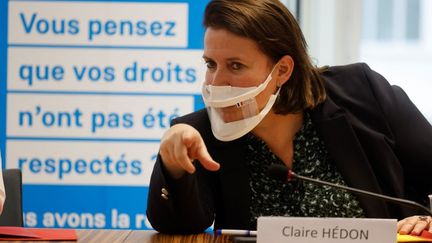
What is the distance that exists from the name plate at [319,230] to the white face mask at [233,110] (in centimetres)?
59

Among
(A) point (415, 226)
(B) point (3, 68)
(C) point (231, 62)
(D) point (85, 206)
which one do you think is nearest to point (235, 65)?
(C) point (231, 62)

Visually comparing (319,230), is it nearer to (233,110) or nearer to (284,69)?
(233,110)

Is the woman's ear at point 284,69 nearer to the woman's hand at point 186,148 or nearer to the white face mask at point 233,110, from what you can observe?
the white face mask at point 233,110

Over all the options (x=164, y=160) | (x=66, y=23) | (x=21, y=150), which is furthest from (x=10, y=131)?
(x=164, y=160)

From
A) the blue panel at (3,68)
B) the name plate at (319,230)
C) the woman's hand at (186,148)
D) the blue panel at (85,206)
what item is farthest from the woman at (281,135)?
the blue panel at (3,68)

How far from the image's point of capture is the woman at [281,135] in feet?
6.95

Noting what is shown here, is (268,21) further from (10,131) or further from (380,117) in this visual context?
(10,131)

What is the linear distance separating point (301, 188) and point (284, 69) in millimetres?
364

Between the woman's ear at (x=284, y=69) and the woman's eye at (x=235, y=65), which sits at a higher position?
the woman's eye at (x=235, y=65)

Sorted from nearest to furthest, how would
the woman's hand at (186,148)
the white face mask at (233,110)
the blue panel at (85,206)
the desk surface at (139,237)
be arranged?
Result: the woman's hand at (186,148) → the desk surface at (139,237) → the white face mask at (233,110) → the blue panel at (85,206)

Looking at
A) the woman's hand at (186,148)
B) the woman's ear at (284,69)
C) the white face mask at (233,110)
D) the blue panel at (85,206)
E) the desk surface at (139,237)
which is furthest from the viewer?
the blue panel at (85,206)

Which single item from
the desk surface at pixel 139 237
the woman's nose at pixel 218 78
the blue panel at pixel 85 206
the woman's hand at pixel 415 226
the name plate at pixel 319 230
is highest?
the woman's nose at pixel 218 78

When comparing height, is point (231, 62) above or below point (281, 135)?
above

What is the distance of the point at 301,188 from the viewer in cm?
221
